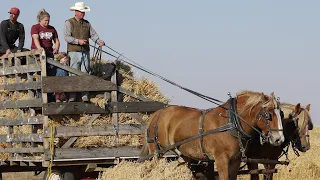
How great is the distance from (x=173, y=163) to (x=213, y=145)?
83 cm

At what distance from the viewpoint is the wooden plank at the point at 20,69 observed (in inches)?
477

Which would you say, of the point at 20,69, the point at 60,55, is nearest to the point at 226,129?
the point at 60,55

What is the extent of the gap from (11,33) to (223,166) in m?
6.23

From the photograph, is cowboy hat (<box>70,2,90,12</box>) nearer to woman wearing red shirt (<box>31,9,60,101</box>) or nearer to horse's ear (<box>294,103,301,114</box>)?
woman wearing red shirt (<box>31,9,60,101</box>)

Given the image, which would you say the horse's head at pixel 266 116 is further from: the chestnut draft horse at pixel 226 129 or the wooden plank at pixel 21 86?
the wooden plank at pixel 21 86

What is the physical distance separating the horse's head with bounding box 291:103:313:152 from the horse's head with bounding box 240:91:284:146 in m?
1.70

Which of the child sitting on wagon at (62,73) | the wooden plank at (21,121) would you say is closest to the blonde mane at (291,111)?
the child sitting on wagon at (62,73)

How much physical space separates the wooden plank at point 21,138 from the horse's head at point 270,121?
13.2ft

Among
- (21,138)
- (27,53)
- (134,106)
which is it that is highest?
(27,53)

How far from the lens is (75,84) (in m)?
11.9

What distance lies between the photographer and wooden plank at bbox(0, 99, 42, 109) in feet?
39.5

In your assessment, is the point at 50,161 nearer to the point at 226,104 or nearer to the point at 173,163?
the point at 173,163

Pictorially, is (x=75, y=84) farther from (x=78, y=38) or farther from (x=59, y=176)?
(x=59, y=176)

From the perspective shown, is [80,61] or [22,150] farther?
[80,61]
